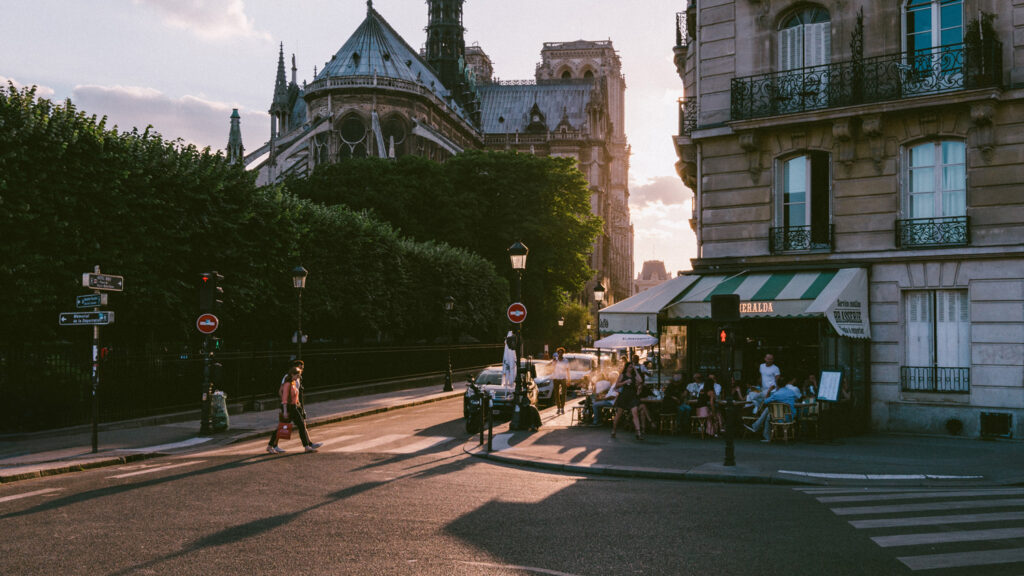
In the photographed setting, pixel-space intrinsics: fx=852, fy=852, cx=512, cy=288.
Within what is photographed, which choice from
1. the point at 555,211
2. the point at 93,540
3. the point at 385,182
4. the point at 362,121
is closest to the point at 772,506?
the point at 93,540

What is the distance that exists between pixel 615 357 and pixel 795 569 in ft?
146

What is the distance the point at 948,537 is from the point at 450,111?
301 ft

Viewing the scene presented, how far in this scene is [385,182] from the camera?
177ft

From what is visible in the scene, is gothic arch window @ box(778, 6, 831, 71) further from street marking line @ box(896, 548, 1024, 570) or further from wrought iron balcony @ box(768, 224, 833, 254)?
street marking line @ box(896, 548, 1024, 570)

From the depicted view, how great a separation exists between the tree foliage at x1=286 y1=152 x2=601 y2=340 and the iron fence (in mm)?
23828

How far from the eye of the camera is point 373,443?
58.1ft

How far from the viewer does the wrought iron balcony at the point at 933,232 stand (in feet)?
60.1

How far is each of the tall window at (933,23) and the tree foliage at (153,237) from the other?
19138 millimetres

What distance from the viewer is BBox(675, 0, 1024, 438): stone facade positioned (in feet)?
58.9

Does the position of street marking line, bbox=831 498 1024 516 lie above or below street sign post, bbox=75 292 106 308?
below

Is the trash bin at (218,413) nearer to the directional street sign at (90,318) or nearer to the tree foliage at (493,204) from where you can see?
the directional street sign at (90,318)

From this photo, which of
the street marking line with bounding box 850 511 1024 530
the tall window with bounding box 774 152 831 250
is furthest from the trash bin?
the street marking line with bounding box 850 511 1024 530

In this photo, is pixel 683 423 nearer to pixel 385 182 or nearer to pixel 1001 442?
pixel 1001 442

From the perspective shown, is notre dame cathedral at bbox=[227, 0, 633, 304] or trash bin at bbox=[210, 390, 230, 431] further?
notre dame cathedral at bbox=[227, 0, 633, 304]
